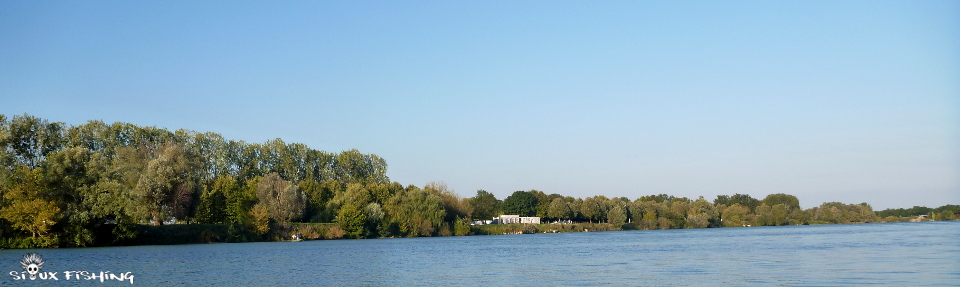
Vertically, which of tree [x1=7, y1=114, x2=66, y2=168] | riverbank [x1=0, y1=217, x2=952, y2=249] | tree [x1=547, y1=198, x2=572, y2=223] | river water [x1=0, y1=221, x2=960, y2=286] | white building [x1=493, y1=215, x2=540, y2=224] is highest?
tree [x1=7, y1=114, x2=66, y2=168]

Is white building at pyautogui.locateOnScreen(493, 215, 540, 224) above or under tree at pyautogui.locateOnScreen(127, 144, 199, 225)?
under

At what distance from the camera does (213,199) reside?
75312 millimetres

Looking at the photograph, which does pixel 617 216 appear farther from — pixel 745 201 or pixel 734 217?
pixel 745 201

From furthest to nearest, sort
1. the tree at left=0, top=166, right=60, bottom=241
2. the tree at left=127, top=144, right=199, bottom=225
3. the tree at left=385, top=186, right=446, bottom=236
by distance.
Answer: the tree at left=385, top=186, right=446, bottom=236 → the tree at left=127, top=144, right=199, bottom=225 → the tree at left=0, top=166, right=60, bottom=241

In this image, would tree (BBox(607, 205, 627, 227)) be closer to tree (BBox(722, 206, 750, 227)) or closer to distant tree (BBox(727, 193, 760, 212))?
tree (BBox(722, 206, 750, 227))

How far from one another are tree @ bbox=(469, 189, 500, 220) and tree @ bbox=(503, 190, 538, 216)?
3.42 metres

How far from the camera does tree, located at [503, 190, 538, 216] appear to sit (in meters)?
136

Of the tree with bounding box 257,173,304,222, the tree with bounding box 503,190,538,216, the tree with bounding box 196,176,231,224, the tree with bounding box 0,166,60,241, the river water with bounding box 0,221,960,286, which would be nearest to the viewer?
the river water with bounding box 0,221,960,286

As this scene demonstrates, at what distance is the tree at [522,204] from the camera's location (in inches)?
5354

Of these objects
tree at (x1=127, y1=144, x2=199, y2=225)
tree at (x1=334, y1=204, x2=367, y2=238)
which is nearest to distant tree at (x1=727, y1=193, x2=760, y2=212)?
tree at (x1=334, y1=204, x2=367, y2=238)

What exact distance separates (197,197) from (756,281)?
53796mm

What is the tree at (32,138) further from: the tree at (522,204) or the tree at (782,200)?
the tree at (782,200)

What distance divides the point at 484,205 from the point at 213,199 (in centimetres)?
6222

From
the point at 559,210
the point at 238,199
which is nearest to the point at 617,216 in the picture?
the point at 559,210
